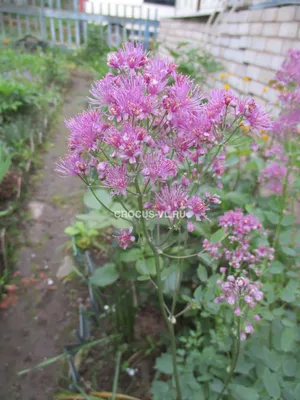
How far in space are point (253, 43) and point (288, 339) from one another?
3.20 meters

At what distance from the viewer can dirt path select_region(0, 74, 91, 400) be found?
5.54 feet

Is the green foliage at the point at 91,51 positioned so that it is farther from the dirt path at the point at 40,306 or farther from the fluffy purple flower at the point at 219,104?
the fluffy purple flower at the point at 219,104

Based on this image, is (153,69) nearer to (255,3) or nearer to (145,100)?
(145,100)

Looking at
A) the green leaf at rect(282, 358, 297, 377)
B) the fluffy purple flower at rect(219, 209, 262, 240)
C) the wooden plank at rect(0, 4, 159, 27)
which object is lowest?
the green leaf at rect(282, 358, 297, 377)

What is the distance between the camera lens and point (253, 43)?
11.2 feet

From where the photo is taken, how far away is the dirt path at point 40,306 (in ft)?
5.54

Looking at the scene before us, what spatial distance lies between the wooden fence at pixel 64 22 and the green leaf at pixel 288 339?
9.31 meters

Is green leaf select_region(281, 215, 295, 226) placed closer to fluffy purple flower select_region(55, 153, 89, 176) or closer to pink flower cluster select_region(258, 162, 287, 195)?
pink flower cluster select_region(258, 162, 287, 195)

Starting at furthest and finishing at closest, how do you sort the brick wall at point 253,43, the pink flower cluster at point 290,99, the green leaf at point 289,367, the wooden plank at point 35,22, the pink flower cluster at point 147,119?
the wooden plank at point 35,22, the brick wall at point 253,43, the pink flower cluster at point 290,99, the green leaf at point 289,367, the pink flower cluster at point 147,119

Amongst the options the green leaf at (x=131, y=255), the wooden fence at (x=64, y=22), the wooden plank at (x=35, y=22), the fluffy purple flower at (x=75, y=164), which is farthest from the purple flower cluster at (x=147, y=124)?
the wooden plank at (x=35, y=22)

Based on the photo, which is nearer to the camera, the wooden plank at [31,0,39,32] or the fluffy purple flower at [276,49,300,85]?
the fluffy purple flower at [276,49,300,85]

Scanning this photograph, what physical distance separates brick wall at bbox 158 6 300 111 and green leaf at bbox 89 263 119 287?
1.76 m

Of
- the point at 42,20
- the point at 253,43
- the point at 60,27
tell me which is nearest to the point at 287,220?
the point at 253,43

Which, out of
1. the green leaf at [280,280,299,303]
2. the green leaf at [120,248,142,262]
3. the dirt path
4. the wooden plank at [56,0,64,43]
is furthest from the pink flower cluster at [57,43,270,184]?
the wooden plank at [56,0,64,43]
